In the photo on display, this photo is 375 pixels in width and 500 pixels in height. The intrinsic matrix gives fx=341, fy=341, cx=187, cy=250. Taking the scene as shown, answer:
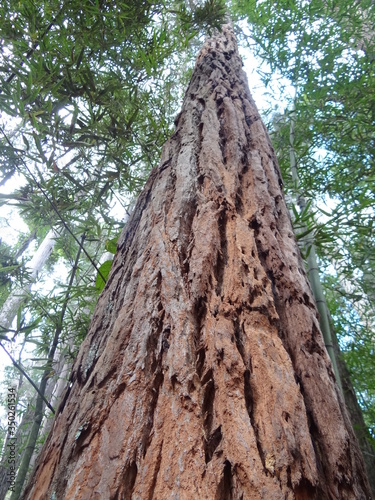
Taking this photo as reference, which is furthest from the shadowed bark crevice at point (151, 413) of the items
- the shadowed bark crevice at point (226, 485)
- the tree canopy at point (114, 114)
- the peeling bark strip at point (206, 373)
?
the tree canopy at point (114, 114)

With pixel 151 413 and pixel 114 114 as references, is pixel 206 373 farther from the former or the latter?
pixel 114 114

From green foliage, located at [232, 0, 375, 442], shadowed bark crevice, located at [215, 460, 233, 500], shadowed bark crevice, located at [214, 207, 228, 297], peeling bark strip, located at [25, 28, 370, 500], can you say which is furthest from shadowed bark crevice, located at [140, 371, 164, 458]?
green foliage, located at [232, 0, 375, 442]

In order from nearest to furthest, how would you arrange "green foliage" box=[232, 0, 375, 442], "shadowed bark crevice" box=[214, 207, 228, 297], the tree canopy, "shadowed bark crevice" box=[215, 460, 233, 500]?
"shadowed bark crevice" box=[215, 460, 233, 500] → "shadowed bark crevice" box=[214, 207, 228, 297] → the tree canopy → "green foliage" box=[232, 0, 375, 442]

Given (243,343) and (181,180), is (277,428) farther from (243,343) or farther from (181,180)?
(181,180)

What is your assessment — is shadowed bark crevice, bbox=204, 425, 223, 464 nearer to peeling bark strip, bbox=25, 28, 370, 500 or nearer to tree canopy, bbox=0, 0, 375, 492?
peeling bark strip, bbox=25, 28, 370, 500

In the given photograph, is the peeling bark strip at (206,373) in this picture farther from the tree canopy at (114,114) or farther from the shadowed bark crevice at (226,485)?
the tree canopy at (114,114)

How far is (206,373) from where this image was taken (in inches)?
25.1

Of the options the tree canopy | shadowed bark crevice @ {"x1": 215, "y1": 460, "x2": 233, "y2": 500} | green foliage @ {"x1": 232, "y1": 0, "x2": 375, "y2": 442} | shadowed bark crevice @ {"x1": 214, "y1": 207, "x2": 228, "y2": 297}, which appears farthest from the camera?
green foliage @ {"x1": 232, "y1": 0, "x2": 375, "y2": 442}

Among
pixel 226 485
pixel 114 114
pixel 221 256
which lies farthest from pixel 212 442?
pixel 114 114

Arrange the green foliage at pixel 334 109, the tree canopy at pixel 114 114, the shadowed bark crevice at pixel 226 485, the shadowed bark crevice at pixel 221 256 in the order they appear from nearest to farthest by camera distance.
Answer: the shadowed bark crevice at pixel 226 485 < the shadowed bark crevice at pixel 221 256 < the tree canopy at pixel 114 114 < the green foliage at pixel 334 109

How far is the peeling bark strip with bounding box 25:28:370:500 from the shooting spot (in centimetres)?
52

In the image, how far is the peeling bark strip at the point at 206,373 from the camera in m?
0.52

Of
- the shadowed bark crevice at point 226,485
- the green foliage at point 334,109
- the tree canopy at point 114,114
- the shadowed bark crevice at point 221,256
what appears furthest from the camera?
the green foliage at point 334,109

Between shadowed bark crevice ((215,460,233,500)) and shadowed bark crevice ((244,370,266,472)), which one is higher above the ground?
shadowed bark crevice ((244,370,266,472))
